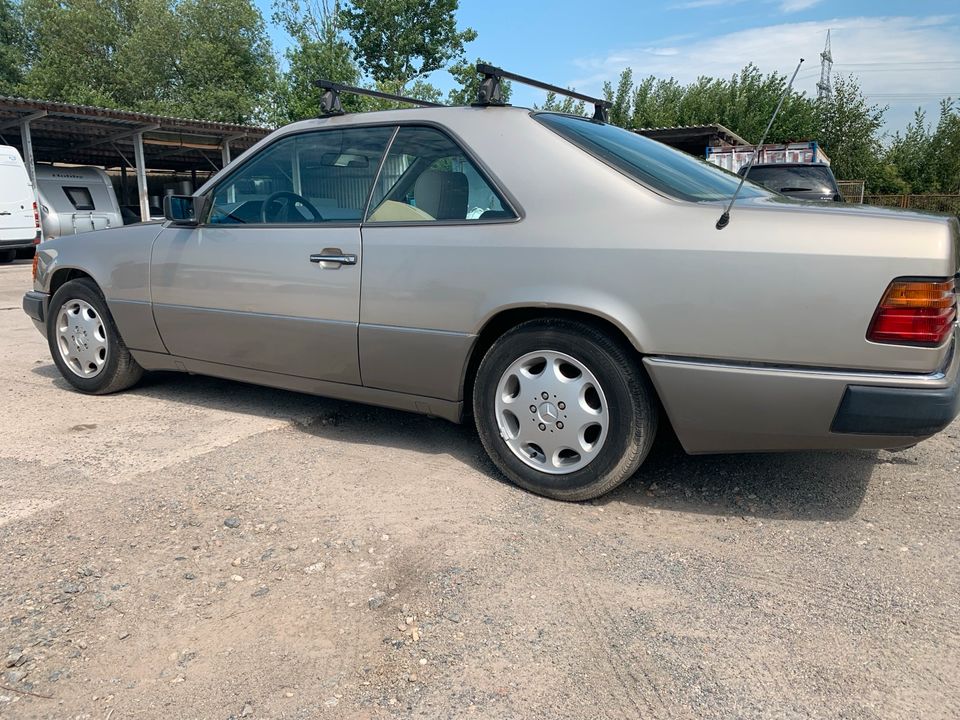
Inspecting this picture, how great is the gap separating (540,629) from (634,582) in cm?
42

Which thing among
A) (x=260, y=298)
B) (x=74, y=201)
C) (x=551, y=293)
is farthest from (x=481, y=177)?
(x=74, y=201)

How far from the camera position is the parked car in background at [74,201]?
16.4m

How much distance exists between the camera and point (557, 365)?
2.96 m

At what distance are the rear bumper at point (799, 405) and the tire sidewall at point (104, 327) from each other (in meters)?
3.32

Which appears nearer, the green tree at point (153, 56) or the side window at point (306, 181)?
the side window at point (306, 181)

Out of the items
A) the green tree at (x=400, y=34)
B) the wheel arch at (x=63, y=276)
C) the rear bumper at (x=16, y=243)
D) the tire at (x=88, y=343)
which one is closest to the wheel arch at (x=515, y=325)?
the tire at (x=88, y=343)

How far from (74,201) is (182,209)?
50.6 feet

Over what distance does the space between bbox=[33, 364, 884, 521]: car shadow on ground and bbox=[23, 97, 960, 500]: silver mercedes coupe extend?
315 mm

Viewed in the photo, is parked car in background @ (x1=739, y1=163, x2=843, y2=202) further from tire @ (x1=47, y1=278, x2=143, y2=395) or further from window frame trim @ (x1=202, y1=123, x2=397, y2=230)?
tire @ (x1=47, y1=278, x2=143, y2=395)

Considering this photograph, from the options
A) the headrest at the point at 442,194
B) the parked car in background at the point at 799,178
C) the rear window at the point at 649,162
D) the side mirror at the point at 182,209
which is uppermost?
the parked car in background at the point at 799,178

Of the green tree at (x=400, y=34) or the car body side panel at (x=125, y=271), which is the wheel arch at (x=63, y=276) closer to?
the car body side panel at (x=125, y=271)

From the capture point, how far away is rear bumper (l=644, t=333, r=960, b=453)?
8.02ft

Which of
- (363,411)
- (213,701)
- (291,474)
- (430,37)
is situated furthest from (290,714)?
(430,37)

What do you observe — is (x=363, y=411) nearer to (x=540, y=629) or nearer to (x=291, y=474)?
(x=291, y=474)
